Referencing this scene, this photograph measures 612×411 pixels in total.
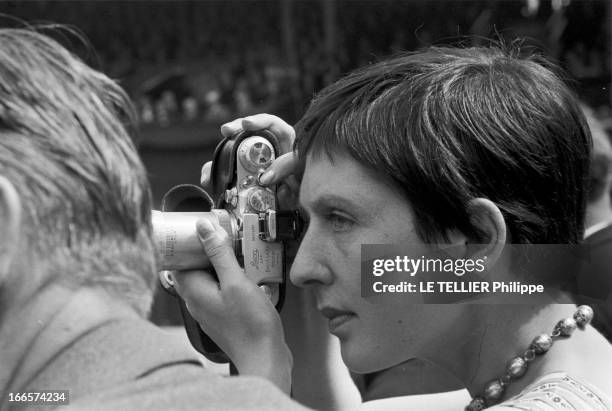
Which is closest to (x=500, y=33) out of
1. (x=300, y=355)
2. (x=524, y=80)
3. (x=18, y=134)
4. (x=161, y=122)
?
(x=524, y=80)

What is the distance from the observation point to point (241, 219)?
0.99 meters

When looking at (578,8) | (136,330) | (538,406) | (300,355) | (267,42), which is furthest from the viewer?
(267,42)

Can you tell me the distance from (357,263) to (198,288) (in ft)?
0.68

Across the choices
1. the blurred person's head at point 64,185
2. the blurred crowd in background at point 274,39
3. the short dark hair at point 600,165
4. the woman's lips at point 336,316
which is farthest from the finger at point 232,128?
the short dark hair at point 600,165

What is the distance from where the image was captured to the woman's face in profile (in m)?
0.85

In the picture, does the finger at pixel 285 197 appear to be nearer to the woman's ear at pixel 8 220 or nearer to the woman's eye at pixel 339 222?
the woman's eye at pixel 339 222

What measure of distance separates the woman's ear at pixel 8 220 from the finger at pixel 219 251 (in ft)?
1.32

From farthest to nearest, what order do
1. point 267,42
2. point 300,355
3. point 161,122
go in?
point 267,42 → point 161,122 → point 300,355

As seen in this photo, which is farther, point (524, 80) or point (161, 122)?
point (161, 122)

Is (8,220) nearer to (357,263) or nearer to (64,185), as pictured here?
(64,185)

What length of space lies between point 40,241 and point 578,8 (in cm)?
115

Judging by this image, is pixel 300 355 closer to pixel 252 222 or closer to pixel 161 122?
pixel 252 222

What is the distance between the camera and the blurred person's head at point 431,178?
837 millimetres

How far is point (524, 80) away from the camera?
887 mm
